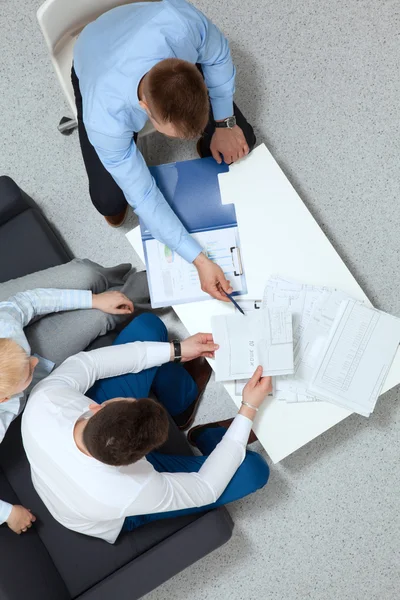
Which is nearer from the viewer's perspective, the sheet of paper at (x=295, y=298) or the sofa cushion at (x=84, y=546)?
the sheet of paper at (x=295, y=298)

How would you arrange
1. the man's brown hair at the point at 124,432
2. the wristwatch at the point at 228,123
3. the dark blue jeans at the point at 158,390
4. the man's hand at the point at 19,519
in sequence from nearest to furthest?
the man's brown hair at the point at 124,432, the man's hand at the point at 19,519, the dark blue jeans at the point at 158,390, the wristwatch at the point at 228,123

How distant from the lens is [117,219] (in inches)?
89.3

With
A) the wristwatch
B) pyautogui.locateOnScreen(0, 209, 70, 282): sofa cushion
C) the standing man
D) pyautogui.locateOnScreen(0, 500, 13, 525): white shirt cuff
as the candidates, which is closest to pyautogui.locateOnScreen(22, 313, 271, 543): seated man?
pyautogui.locateOnScreen(0, 500, 13, 525): white shirt cuff

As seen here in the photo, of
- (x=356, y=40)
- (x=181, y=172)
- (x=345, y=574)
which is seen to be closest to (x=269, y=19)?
(x=356, y=40)

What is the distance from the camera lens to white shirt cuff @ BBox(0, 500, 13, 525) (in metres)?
1.61

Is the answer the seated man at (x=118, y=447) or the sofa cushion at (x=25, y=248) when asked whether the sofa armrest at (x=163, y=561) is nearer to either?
the seated man at (x=118, y=447)

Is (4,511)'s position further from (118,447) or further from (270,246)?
(270,246)

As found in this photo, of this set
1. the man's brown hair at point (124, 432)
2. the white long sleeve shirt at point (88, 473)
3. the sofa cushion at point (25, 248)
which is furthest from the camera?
the sofa cushion at point (25, 248)

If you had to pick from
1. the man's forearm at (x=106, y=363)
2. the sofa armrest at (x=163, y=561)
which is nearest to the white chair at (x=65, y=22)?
the man's forearm at (x=106, y=363)

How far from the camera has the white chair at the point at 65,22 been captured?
5.18ft

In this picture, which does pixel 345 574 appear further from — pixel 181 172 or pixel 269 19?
pixel 269 19

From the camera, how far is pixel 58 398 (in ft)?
4.94

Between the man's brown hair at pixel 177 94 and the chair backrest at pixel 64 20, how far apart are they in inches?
18.7

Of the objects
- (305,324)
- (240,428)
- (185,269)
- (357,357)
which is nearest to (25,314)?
(185,269)
